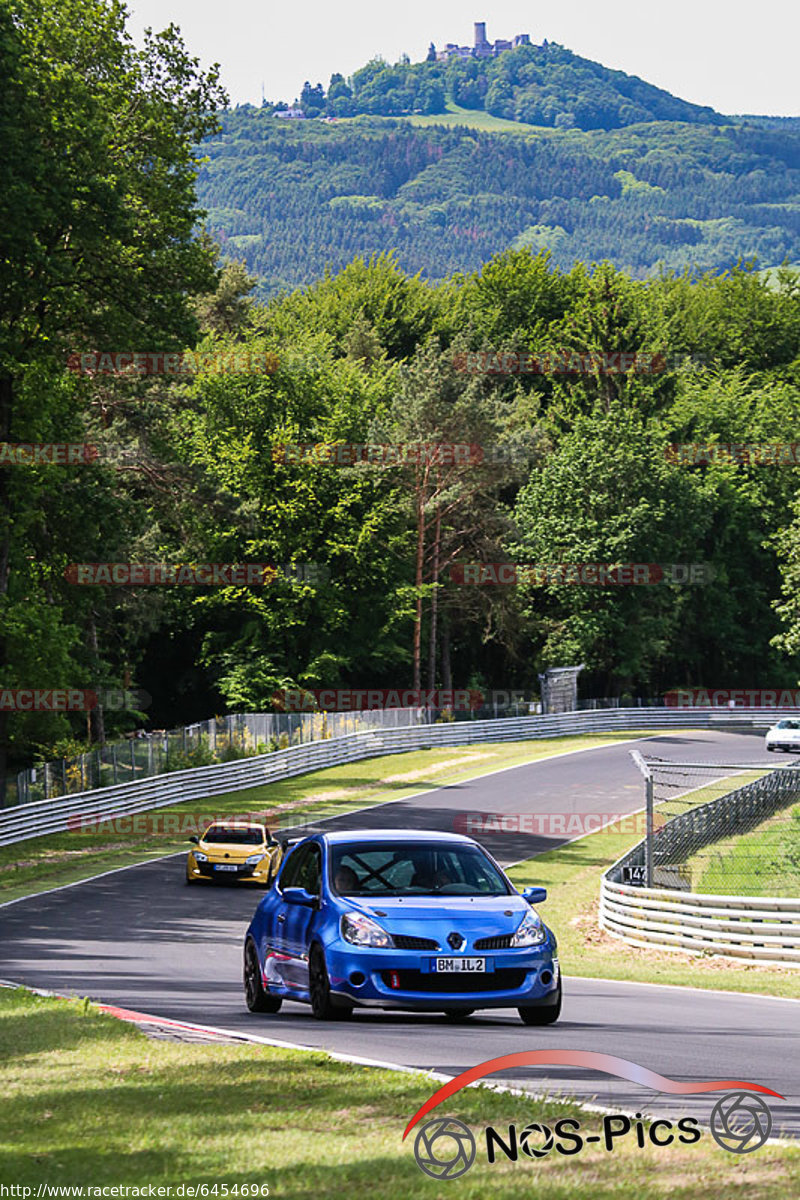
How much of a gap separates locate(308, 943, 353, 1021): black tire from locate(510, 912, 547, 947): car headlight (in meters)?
1.33

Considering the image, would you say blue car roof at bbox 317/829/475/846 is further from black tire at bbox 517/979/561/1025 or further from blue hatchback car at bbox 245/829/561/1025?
black tire at bbox 517/979/561/1025

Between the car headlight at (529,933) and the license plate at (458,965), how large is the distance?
295 millimetres

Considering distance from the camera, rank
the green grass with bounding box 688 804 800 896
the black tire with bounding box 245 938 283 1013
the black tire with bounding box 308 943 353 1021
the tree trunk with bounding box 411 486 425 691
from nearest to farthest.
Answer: the black tire with bounding box 308 943 353 1021 → the black tire with bounding box 245 938 283 1013 → the green grass with bounding box 688 804 800 896 → the tree trunk with bounding box 411 486 425 691

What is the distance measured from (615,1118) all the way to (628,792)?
38372mm

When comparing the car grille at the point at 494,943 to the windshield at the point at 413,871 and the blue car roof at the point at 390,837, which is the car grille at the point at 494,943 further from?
the blue car roof at the point at 390,837

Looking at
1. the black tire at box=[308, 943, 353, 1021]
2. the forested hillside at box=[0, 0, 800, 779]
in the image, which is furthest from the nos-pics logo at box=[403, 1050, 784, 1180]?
the forested hillside at box=[0, 0, 800, 779]

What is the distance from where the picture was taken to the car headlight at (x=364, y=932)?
10945 millimetres

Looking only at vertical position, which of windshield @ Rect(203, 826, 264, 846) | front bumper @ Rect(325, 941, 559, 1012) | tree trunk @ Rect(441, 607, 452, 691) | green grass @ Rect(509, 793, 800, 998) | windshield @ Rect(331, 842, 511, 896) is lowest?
green grass @ Rect(509, 793, 800, 998)

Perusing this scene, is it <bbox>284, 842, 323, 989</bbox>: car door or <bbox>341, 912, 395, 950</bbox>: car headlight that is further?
<bbox>284, 842, 323, 989</bbox>: car door

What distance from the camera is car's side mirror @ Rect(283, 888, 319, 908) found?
1170 centimetres

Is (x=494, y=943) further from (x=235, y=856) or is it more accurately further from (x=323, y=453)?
(x=323, y=453)

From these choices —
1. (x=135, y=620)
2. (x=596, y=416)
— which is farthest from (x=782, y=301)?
(x=135, y=620)

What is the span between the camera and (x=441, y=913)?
11109 millimetres

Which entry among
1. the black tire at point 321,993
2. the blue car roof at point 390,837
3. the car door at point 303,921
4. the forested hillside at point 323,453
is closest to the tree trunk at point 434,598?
the forested hillside at point 323,453
